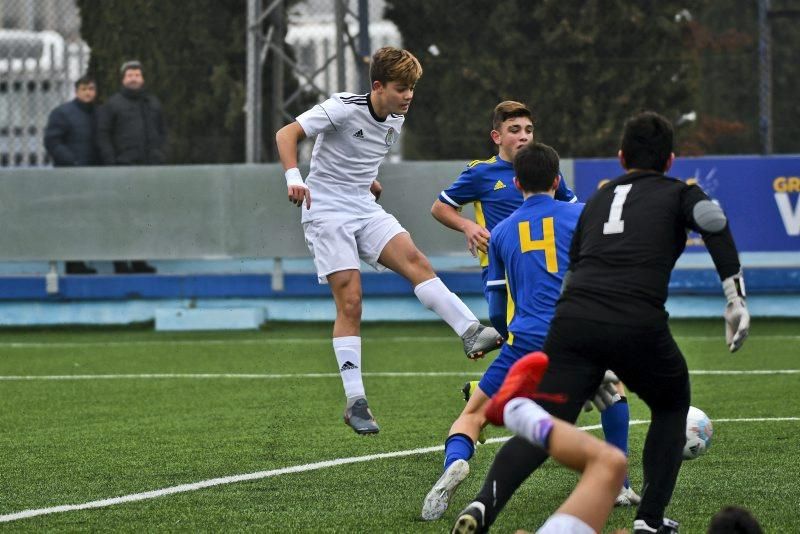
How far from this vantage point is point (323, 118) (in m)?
7.38

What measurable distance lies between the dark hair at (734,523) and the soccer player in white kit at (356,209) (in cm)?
315

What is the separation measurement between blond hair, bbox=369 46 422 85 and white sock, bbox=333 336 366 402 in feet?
4.36

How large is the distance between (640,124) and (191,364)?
7558 millimetres

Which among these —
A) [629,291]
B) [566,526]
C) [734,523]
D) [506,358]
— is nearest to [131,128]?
[506,358]

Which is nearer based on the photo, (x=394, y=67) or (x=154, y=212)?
(x=394, y=67)

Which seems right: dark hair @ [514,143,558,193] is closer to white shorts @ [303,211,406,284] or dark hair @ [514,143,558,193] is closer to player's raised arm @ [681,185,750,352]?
player's raised arm @ [681,185,750,352]

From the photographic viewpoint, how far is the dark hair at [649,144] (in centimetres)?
508

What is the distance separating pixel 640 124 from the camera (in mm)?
5109

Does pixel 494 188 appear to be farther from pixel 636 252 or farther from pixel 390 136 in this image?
pixel 636 252

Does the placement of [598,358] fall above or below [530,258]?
below

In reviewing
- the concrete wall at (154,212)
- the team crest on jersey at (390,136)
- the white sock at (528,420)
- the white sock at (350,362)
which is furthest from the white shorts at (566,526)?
the concrete wall at (154,212)

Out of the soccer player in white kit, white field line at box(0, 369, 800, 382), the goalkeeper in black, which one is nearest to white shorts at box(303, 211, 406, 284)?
the soccer player in white kit

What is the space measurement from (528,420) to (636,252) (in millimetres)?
847

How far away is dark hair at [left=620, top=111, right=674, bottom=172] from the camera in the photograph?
16.7 ft
